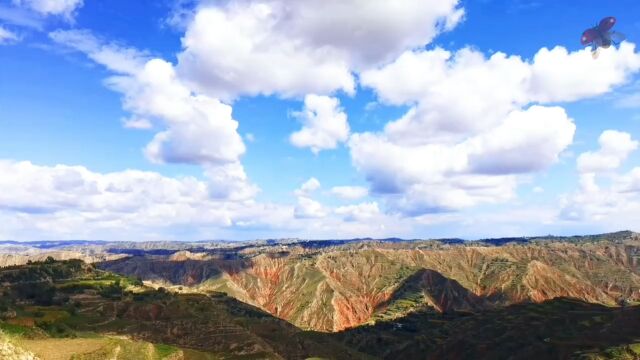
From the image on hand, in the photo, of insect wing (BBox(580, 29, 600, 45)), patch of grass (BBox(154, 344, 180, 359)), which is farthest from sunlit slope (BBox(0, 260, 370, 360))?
insect wing (BBox(580, 29, 600, 45))

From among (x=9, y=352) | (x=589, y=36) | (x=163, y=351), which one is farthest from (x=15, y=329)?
(x=589, y=36)

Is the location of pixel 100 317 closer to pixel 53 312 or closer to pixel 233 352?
pixel 53 312

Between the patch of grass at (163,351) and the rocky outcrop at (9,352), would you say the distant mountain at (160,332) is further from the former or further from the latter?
the rocky outcrop at (9,352)

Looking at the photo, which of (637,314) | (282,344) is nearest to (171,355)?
(282,344)

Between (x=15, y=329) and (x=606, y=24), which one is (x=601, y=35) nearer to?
(x=606, y=24)

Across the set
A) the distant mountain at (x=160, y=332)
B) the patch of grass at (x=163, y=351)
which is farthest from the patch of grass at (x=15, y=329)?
the patch of grass at (x=163, y=351)

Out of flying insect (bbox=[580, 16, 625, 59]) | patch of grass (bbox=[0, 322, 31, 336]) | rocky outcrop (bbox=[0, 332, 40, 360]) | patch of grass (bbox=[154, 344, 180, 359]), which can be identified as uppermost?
flying insect (bbox=[580, 16, 625, 59])

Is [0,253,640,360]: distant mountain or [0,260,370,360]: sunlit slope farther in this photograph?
[0,253,640,360]: distant mountain

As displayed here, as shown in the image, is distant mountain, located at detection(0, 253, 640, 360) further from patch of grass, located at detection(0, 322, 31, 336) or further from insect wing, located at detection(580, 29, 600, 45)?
insect wing, located at detection(580, 29, 600, 45)
